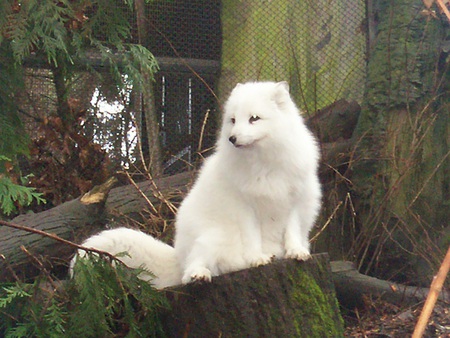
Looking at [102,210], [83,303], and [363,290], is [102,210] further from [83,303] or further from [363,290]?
[363,290]

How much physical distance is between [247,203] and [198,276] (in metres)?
0.45

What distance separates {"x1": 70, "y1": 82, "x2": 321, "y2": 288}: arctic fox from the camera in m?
2.82

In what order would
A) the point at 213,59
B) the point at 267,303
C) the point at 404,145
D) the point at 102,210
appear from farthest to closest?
the point at 213,59 → the point at 404,145 → the point at 102,210 → the point at 267,303

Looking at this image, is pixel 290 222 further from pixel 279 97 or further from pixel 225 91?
pixel 225 91

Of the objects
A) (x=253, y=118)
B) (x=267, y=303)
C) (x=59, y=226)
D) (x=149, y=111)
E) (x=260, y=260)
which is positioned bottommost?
(x=59, y=226)

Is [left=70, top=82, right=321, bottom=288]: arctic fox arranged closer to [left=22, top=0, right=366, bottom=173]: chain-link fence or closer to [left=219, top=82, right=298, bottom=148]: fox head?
[left=219, top=82, right=298, bottom=148]: fox head

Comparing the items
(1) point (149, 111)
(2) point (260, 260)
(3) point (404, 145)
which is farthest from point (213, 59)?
(2) point (260, 260)

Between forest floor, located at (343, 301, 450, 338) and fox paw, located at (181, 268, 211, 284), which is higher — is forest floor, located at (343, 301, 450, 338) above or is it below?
below

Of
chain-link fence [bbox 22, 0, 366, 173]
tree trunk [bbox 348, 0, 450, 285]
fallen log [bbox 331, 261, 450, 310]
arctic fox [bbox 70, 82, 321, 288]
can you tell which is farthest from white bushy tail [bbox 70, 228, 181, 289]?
chain-link fence [bbox 22, 0, 366, 173]

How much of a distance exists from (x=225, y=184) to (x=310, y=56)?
10.4 feet

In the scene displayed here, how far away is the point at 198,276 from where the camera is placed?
105 inches

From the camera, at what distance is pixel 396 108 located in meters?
4.89

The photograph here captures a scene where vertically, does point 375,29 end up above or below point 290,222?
above

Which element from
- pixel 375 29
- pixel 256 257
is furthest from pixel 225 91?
pixel 256 257
